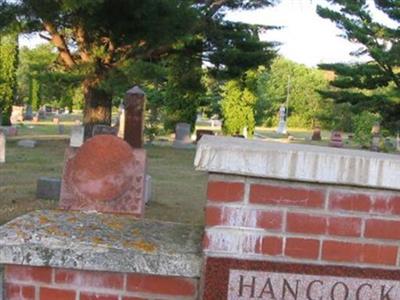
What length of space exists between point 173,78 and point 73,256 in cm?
2404

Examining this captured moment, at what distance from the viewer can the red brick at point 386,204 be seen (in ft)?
7.39

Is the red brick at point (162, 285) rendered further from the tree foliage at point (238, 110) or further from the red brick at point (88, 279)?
the tree foliage at point (238, 110)

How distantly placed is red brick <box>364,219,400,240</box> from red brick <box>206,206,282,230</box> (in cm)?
32

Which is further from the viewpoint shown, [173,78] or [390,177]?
[173,78]

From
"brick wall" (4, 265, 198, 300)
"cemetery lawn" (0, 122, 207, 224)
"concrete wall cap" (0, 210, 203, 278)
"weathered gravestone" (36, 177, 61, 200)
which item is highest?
"concrete wall cap" (0, 210, 203, 278)

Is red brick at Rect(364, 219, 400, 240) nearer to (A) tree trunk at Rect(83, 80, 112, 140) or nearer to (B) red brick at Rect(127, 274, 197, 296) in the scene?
(B) red brick at Rect(127, 274, 197, 296)

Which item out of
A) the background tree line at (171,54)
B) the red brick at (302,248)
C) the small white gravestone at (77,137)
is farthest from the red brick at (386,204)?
the small white gravestone at (77,137)

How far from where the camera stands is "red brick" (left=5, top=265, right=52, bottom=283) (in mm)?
2404

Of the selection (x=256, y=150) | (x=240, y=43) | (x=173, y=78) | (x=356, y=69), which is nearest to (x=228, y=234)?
(x=256, y=150)

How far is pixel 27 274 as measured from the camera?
241 centimetres

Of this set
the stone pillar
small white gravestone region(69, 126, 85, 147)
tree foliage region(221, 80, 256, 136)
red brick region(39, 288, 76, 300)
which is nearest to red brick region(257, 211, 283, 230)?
red brick region(39, 288, 76, 300)

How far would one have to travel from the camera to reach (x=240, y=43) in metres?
24.0

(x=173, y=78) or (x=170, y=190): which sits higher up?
(x=173, y=78)

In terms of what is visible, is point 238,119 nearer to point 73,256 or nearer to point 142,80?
point 142,80
